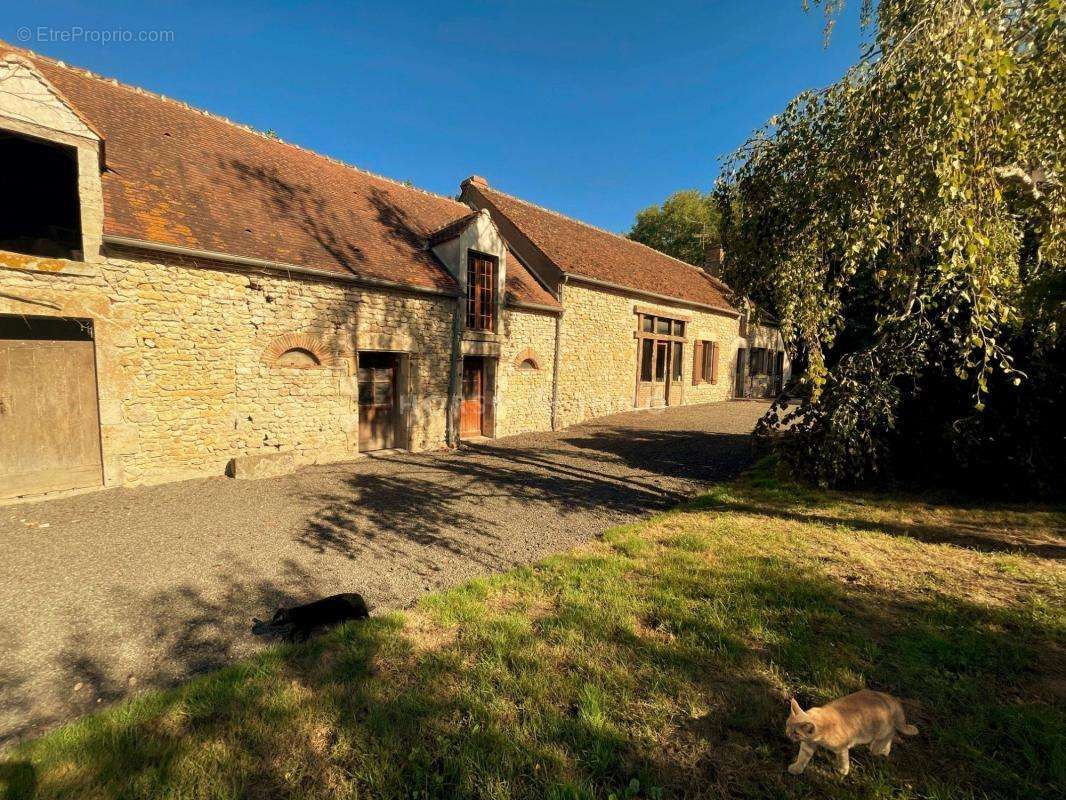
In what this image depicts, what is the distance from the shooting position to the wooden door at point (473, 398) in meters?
11.9

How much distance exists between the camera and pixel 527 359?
41.9ft

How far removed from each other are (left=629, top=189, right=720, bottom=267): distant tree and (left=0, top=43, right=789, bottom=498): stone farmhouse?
2225cm

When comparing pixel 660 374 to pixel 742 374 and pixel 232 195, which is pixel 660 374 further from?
pixel 232 195

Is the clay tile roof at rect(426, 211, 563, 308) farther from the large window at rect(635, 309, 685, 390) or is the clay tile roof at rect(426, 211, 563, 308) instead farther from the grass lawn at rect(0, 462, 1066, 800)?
the grass lawn at rect(0, 462, 1066, 800)

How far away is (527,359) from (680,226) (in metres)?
26.8

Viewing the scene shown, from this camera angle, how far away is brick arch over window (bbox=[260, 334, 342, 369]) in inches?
319

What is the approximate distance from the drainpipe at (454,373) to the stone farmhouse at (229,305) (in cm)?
5

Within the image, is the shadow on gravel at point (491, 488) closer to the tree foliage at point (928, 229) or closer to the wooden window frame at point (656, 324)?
the tree foliage at point (928, 229)

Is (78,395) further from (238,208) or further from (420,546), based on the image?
(420,546)

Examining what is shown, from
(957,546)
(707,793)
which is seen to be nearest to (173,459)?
(707,793)

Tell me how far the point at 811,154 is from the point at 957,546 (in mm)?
4459

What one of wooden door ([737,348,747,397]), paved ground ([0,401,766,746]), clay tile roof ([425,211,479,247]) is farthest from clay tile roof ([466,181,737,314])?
paved ground ([0,401,766,746])

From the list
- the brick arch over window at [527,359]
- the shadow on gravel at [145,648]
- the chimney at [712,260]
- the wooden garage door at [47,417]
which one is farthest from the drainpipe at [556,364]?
the chimney at [712,260]

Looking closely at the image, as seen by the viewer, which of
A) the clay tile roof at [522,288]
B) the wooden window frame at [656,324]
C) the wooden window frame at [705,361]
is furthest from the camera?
the wooden window frame at [705,361]
